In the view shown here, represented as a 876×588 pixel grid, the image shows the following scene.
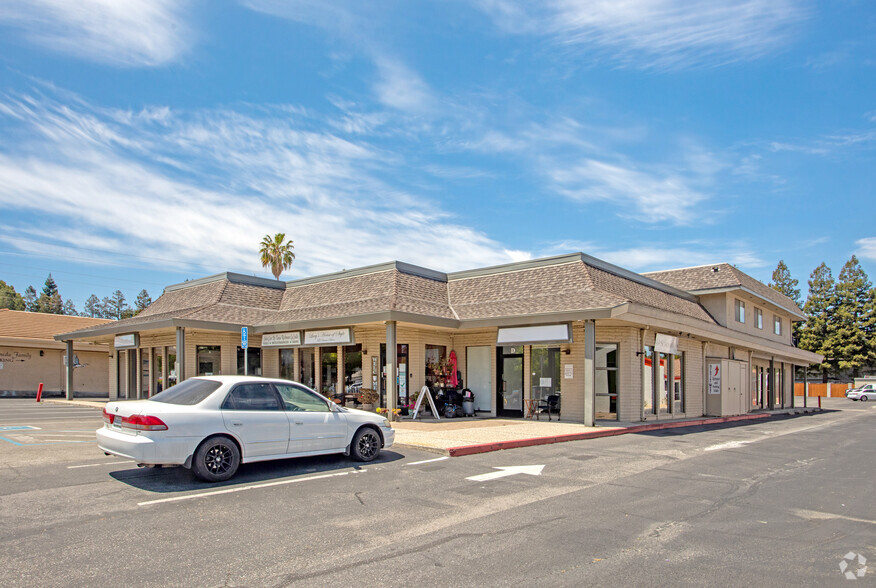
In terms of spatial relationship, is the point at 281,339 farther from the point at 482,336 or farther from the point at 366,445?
the point at 366,445

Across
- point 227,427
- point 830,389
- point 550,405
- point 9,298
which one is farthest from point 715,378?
point 9,298

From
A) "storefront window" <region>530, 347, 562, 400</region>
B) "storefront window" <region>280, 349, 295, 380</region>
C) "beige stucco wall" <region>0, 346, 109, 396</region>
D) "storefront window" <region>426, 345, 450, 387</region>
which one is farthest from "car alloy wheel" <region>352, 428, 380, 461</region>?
"beige stucco wall" <region>0, 346, 109, 396</region>

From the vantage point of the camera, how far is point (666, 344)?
2039 centimetres

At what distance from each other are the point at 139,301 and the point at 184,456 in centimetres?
11555

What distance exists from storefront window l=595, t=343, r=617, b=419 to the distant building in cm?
2696

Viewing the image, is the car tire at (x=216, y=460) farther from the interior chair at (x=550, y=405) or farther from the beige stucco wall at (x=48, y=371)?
the beige stucco wall at (x=48, y=371)

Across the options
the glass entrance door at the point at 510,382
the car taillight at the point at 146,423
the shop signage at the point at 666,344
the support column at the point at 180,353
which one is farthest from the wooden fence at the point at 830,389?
the car taillight at the point at 146,423

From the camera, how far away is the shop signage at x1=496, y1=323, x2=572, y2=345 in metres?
17.8

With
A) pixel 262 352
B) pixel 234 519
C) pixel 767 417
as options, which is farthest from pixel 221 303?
pixel 767 417

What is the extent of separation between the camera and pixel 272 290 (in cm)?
2684

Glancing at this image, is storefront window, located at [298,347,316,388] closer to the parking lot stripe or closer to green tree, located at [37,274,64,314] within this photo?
the parking lot stripe

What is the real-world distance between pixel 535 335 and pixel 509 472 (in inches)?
349

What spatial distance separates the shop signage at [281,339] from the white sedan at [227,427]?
40.4ft

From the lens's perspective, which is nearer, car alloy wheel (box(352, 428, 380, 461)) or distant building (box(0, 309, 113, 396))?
car alloy wheel (box(352, 428, 380, 461))
